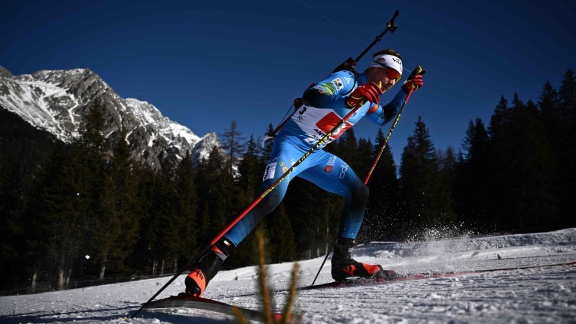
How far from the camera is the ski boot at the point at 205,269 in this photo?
226 cm

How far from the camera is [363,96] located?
118 inches

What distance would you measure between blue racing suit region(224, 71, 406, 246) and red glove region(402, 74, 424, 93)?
96 cm

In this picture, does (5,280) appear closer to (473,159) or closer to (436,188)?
(436,188)

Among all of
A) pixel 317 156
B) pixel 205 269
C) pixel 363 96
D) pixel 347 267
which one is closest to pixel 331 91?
pixel 363 96

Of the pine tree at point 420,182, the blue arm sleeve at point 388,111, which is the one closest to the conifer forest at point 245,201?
the pine tree at point 420,182

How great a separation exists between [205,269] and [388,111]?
317cm

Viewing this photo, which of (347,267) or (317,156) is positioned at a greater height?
(317,156)

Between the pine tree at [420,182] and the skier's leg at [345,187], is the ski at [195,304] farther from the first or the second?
the pine tree at [420,182]

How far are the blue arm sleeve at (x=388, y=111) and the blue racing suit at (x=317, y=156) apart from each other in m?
0.21

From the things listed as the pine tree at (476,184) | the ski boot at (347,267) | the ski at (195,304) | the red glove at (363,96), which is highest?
the pine tree at (476,184)

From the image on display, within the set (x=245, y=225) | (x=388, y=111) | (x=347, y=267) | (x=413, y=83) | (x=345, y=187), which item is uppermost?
(x=413, y=83)

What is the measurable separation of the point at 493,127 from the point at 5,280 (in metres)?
49.0

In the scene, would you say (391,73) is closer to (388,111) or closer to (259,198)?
(388,111)

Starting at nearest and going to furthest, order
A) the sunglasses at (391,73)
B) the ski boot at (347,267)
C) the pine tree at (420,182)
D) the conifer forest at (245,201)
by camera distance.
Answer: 1. the ski boot at (347,267)
2. the sunglasses at (391,73)
3. the conifer forest at (245,201)
4. the pine tree at (420,182)
